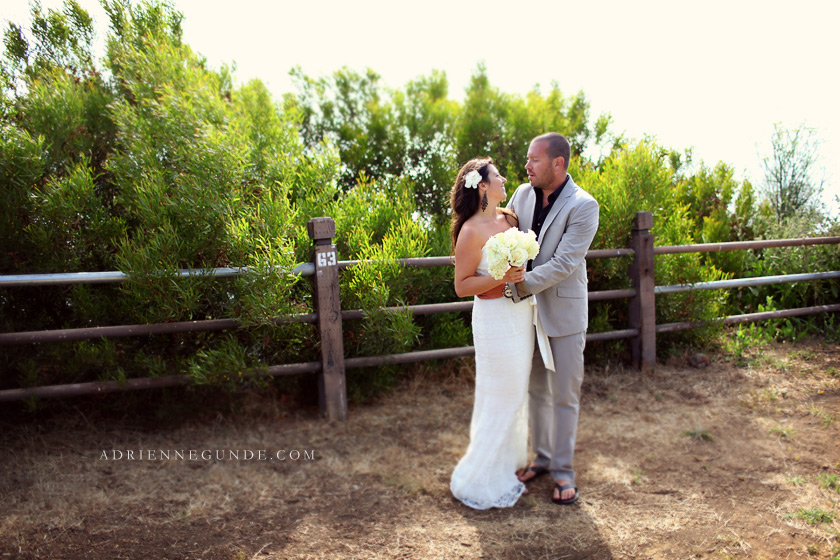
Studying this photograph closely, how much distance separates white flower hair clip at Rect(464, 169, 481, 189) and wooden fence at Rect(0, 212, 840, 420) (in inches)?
59.5

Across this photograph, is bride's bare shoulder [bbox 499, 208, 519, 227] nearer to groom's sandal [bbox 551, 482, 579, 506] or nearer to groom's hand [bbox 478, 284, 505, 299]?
groom's hand [bbox 478, 284, 505, 299]

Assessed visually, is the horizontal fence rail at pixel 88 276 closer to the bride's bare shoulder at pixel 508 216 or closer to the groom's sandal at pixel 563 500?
the bride's bare shoulder at pixel 508 216

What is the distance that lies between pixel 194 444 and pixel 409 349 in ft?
6.18

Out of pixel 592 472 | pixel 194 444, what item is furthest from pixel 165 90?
pixel 592 472

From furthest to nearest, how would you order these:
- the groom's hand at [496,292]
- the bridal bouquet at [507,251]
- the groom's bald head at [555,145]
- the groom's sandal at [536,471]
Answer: the groom's sandal at [536,471]
the groom's bald head at [555,145]
the groom's hand at [496,292]
the bridal bouquet at [507,251]

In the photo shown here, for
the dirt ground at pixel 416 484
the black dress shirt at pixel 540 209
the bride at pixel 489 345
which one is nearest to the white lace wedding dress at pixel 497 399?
the bride at pixel 489 345

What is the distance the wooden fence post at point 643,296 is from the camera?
5605 millimetres

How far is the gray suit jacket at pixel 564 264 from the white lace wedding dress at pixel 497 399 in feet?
0.49

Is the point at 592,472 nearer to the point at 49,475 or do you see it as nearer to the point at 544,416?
the point at 544,416

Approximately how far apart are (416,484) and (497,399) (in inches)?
31.4

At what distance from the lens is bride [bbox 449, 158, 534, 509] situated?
330cm

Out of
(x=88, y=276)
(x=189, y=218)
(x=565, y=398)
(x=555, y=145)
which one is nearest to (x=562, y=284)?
(x=565, y=398)

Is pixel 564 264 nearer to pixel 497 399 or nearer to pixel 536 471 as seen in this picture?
pixel 497 399

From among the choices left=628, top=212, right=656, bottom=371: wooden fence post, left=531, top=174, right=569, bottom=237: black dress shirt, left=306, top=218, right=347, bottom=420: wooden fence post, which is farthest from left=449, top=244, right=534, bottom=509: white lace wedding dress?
left=628, top=212, right=656, bottom=371: wooden fence post
